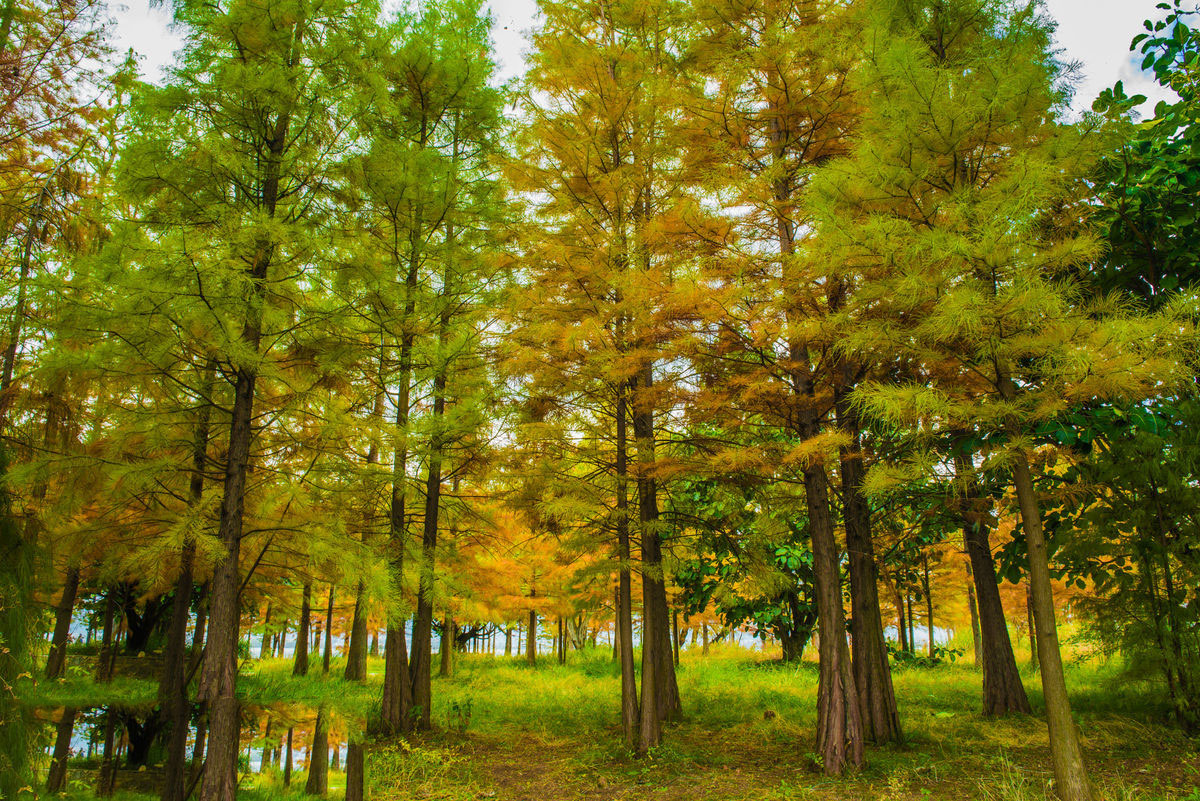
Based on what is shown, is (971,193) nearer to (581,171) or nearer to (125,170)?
(581,171)

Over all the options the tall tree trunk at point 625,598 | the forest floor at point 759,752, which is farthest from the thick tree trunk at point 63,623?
the tall tree trunk at point 625,598

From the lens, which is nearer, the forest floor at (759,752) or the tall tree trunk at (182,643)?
the forest floor at (759,752)

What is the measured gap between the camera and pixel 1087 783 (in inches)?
201

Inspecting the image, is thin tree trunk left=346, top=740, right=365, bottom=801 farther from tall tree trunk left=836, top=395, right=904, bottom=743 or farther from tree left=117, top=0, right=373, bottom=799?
tall tree trunk left=836, top=395, right=904, bottom=743

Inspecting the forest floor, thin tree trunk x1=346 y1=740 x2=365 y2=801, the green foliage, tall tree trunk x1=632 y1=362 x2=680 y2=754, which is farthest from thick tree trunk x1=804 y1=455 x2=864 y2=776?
the green foliage

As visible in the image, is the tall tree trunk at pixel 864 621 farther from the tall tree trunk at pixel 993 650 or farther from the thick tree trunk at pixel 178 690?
the thick tree trunk at pixel 178 690

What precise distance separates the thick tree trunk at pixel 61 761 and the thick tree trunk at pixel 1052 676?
12162 mm

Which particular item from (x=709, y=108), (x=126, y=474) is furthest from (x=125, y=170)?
(x=709, y=108)

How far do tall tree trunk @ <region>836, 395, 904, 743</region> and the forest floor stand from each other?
1.26 feet

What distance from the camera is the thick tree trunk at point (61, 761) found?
10.0m

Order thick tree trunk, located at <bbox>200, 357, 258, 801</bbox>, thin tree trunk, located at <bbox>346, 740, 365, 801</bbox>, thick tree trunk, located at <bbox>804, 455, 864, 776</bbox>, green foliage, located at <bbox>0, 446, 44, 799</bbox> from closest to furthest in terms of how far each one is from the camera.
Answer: green foliage, located at <bbox>0, 446, 44, 799</bbox> → thick tree trunk, located at <bbox>200, 357, 258, 801</bbox> → thin tree trunk, located at <bbox>346, 740, 365, 801</bbox> → thick tree trunk, located at <bbox>804, 455, 864, 776</bbox>

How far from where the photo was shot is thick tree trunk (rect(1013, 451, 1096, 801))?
16.8 ft

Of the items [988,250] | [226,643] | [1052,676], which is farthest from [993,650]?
[226,643]

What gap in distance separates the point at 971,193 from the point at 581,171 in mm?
5659
